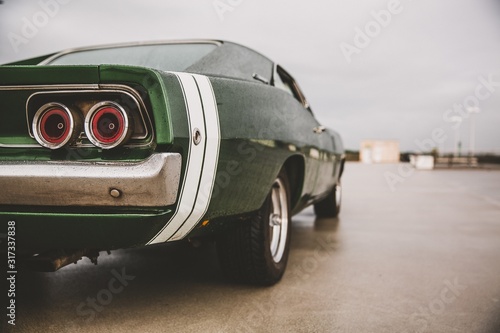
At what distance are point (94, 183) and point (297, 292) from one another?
→ 5.16 feet

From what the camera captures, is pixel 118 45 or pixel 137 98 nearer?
pixel 137 98

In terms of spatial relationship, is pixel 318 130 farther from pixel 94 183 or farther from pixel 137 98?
pixel 94 183

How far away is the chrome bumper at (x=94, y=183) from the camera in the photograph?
6.24ft

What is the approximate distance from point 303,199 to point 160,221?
6.46ft

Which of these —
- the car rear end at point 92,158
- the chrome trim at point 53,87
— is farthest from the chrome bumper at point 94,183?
the chrome trim at point 53,87

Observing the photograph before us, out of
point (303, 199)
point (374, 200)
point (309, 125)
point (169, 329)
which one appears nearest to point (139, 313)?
point (169, 329)

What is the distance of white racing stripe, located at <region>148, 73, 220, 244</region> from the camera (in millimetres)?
2047

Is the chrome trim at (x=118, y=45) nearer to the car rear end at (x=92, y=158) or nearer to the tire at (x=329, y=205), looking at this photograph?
the car rear end at (x=92, y=158)

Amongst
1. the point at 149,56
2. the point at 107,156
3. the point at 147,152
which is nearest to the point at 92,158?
the point at 107,156

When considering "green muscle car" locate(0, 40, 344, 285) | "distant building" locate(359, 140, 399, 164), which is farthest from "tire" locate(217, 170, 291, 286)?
"distant building" locate(359, 140, 399, 164)

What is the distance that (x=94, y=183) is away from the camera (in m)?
1.90

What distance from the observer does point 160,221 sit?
1.98m

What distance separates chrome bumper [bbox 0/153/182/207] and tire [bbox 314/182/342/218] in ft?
14.7

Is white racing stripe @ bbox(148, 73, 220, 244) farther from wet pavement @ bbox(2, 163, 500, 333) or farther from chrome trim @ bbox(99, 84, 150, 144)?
wet pavement @ bbox(2, 163, 500, 333)
